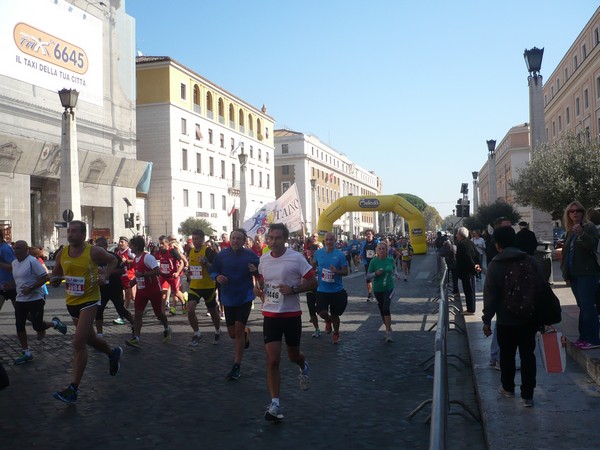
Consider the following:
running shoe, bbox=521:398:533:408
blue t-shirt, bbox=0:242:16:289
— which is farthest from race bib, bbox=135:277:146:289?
running shoe, bbox=521:398:533:408

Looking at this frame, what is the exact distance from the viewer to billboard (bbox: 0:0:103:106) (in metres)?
31.7

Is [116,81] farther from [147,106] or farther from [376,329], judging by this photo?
[376,329]

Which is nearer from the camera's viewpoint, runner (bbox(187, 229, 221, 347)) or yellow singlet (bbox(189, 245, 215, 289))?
runner (bbox(187, 229, 221, 347))

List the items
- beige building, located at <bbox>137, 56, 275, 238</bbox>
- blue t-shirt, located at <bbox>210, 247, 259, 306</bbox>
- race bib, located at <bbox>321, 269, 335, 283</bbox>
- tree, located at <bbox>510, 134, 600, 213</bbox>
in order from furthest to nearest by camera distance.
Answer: beige building, located at <bbox>137, 56, 275, 238</bbox> → tree, located at <bbox>510, 134, 600, 213</bbox> → race bib, located at <bbox>321, 269, 335, 283</bbox> → blue t-shirt, located at <bbox>210, 247, 259, 306</bbox>

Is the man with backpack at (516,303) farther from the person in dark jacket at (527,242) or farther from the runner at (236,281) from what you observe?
the person in dark jacket at (527,242)

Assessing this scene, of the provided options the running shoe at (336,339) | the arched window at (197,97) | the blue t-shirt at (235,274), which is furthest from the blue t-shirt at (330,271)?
the arched window at (197,97)

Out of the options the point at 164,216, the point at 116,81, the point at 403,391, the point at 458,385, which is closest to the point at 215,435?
the point at 403,391

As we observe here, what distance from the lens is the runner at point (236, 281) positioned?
24.9ft

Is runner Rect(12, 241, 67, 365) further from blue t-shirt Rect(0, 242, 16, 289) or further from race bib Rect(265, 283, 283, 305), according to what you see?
race bib Rect(265, 283, 283, 305)

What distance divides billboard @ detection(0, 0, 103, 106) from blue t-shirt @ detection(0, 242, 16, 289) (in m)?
25.0

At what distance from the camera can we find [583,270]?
22.8ft

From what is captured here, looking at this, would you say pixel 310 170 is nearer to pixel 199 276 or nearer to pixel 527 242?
pixel 199 276

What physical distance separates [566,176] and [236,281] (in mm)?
24134

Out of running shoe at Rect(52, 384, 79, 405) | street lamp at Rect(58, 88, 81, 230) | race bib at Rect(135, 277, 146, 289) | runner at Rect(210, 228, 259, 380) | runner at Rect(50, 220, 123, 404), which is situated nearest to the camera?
running shoe at Rect(52, 384, 79, 405)
